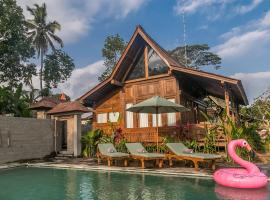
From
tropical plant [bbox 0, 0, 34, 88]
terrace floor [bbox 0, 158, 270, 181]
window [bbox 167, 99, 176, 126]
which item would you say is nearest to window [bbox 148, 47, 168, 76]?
window [bbox 167, 99, 176, 126]

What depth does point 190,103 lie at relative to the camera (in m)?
20.0

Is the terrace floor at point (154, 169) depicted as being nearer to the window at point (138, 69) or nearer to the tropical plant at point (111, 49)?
the window at point (138, 69)

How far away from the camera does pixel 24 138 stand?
55.4 feet

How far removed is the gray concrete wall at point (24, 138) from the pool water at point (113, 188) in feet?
15.8

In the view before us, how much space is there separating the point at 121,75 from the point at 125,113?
2585mm

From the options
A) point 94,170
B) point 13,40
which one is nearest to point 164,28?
point 94,170

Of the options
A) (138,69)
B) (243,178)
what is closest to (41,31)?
(138,69)

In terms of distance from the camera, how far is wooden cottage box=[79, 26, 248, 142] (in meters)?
17.6

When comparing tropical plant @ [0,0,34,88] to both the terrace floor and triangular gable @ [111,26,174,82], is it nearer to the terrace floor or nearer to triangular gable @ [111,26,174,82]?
triangular gable @ [111,26,174,82]

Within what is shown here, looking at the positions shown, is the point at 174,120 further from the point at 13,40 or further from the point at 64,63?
the point at 64,63

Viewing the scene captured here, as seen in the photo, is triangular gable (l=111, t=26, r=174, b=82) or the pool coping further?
triangular gable (l=111, t=26, r=174, b=82)

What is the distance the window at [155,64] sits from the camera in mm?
18281

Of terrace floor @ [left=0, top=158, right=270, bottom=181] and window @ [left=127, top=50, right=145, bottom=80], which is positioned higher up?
window @ [left=127, top=50, right=145, bottom=80]

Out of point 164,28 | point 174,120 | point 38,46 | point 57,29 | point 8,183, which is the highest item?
point 57,29
